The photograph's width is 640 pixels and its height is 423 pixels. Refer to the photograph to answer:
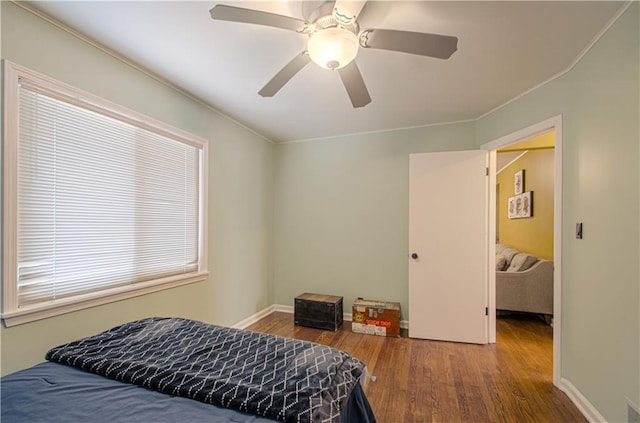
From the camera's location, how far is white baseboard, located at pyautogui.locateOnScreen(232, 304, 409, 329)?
337cm

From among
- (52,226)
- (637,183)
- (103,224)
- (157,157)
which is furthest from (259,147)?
(637,183)

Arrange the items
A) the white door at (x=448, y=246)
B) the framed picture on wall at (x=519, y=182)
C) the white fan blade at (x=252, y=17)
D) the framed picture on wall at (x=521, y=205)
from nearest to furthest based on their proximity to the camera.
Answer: the white fan blade at (x=252, y=17), the white door at (x=448, y=246), the framed picture on wall at (x=521, y=205), the framed picture on wall at (x=519, y=182)

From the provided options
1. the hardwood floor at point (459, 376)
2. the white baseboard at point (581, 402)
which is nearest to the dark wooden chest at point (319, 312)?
the hardwood floor at point (459, 376)

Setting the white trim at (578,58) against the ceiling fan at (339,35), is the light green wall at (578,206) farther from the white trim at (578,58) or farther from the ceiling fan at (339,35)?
the ceiling fan at (339,35)

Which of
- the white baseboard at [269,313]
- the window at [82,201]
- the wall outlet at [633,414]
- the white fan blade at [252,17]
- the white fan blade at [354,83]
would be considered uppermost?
the white fan blade at [252,17]

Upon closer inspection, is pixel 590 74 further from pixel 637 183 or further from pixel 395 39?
pixel 395 39

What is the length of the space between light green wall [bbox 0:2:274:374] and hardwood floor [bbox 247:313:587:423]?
28.8 inches

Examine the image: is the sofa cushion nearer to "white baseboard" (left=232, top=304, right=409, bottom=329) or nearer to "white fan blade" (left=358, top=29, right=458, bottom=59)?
"white baseboard" (left=232, top=304, right=409, bottom=329)

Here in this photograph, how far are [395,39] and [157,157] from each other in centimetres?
202

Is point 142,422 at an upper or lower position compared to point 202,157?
lower

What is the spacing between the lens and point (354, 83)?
1785 mm

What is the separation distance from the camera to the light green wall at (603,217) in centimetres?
152

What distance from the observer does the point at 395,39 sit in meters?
1.41

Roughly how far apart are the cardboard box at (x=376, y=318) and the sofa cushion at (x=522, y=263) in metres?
1.82
